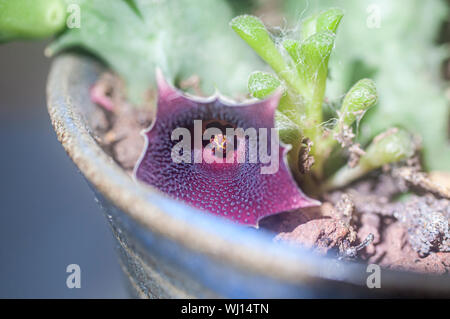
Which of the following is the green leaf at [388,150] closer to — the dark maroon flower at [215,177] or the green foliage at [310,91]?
the green foliage at [310,91]

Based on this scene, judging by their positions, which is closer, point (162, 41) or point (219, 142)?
point (219, 142)

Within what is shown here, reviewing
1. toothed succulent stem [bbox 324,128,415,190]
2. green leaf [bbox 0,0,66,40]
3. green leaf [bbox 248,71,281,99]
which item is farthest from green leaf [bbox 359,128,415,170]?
green leaf [bbox 0,0,66,40]

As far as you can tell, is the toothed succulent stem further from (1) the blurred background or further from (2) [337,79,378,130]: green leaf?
(1) the blurred background

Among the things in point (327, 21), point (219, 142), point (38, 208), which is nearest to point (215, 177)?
point (219, 142)

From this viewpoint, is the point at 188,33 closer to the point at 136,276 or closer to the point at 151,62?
the point at 151,62

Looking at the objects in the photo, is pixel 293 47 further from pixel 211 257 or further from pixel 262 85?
pixel 211 257
